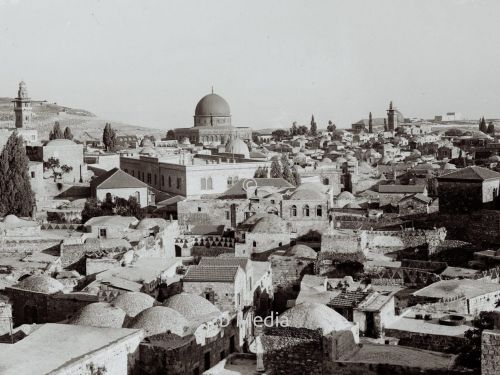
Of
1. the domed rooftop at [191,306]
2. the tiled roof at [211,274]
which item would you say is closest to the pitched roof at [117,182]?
the tiled roof at [211,274]

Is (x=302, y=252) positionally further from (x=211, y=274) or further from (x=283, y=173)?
(x=283, y=173)

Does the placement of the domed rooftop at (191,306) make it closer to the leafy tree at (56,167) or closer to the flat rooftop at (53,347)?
the flat rooftop at (53,347)

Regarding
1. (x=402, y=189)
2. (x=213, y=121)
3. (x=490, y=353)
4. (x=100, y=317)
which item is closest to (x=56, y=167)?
(x=402, y=189)

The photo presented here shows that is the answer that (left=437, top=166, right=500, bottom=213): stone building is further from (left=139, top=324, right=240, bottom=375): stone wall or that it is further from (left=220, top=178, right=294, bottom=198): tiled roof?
(left=139, top=324, right=240, bottom=375): stone wall

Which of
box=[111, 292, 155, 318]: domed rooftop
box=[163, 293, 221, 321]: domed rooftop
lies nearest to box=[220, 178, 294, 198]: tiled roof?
box=[111, 292, 155, 318]: domed rooftop

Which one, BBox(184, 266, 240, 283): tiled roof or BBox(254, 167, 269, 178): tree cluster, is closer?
BBox(184, 266, 240, 283): tiled roof

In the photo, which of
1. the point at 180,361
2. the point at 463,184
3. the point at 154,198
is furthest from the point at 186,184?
the point at 180,361
